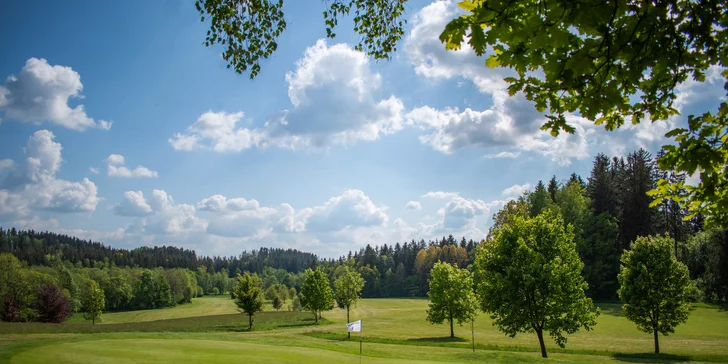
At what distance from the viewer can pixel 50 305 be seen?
68.2 meters

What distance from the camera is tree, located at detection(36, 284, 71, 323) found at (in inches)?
2677

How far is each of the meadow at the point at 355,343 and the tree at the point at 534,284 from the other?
3.07 metres

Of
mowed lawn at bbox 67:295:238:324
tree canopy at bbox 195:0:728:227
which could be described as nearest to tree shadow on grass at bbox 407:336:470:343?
Result: tree canopy at bbox 195:0:728:227

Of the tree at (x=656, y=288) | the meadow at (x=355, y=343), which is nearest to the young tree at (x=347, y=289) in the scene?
the meadow at (x=355, y=343)

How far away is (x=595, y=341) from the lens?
37000 millimetres

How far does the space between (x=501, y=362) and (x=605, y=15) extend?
26609 millimetres

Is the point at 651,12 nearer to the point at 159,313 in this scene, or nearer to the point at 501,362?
the point at 501,362

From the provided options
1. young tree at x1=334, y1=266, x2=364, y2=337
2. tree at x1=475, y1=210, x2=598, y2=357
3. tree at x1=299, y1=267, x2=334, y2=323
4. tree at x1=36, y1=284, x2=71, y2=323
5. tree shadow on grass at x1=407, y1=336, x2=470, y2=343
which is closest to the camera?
tree at x1=475, y1=210, x2=598, y2=357

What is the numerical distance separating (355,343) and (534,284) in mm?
19873

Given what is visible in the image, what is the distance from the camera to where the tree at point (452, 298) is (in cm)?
4672

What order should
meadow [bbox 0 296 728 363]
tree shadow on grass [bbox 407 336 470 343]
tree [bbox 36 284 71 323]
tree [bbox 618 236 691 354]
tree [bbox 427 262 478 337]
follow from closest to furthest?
meadow [bbox 0 296 728 363] < tree [bbox 618 236 691 354] < tree shadow on grass [bbox 407 336 470 343] < tree [bbox 427 262 478 337] < tree [bbox 36 284 71 323]

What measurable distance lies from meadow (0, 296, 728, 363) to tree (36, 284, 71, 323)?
90.1 feet

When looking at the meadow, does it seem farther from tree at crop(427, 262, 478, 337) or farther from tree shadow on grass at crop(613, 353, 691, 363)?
tree at crop(427, 262, 478, 337)

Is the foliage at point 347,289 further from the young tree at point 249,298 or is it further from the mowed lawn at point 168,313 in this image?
the mowed lawn at point 168,313
